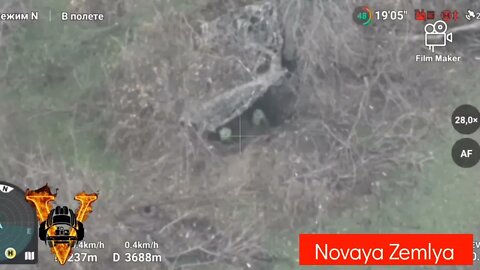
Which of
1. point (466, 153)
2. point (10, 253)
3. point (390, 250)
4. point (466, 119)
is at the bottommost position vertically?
point (390, 250)

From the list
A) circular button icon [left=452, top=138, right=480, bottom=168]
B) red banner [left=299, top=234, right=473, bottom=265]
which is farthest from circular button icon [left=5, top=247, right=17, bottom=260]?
circular button icon [left=452, top=138, right=480, bottom=168]

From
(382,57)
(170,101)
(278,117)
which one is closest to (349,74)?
(382,57)

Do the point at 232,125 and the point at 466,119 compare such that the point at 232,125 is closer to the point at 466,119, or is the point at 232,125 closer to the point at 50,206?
the point at 50,206

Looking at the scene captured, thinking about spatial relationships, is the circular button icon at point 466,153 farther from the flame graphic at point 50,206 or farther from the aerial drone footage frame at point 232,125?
the flame graphic at point 50,206

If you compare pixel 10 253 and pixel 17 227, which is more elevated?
pixel 17 227

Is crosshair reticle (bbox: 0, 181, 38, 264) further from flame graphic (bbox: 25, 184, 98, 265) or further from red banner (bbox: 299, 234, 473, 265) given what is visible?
red banner (bbox: 299, 234, 473, 265)

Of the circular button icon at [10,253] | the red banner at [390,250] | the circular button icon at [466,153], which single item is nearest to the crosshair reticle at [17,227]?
the circular button icon at [10,253]

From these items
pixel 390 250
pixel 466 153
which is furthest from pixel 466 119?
pixel 390 250
